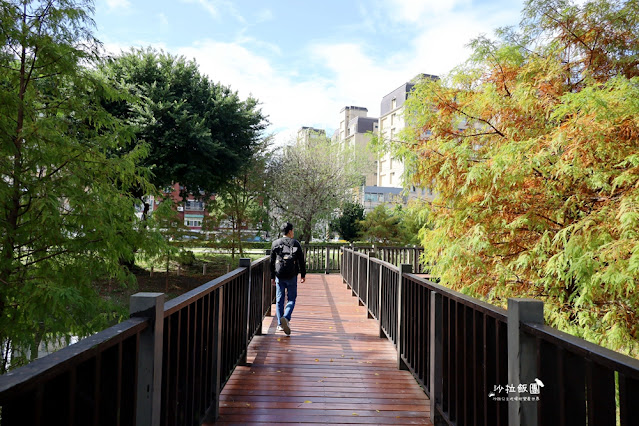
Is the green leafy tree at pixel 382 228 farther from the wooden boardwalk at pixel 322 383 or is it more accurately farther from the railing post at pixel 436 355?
the railing post at pixel 436 355

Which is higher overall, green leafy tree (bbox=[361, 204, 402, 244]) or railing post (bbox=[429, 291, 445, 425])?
green leafy tree (bbox=[361, 204, 402, 244])

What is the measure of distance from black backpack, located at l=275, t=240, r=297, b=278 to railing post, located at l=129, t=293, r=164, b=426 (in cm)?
415

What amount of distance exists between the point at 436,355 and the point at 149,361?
2.13 m

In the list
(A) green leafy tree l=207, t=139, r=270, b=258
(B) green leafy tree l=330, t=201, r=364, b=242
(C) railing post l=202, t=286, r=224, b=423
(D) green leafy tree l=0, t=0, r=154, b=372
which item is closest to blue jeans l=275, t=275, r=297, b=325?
Result: (D) green leafy tree l=0, t=0, r=154, b=372

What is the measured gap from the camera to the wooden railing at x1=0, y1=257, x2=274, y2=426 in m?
1.12

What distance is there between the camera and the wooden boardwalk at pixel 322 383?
11.0 ft

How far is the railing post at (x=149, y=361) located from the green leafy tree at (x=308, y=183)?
925 inches

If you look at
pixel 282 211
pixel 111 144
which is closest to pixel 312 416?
pixel 111 144

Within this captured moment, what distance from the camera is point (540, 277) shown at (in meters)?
5.25

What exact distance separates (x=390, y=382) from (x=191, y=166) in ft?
49.7

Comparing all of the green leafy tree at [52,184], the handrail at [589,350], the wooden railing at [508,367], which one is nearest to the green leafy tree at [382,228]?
the green leafy tree at [52,184]

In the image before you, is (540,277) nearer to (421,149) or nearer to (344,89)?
(421,149)

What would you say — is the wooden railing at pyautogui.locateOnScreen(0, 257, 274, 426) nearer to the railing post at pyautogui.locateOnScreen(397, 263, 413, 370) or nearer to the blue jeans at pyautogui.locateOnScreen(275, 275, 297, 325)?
the railing post at pyautogui.locateOnScreen(397, 263, 413, 370)

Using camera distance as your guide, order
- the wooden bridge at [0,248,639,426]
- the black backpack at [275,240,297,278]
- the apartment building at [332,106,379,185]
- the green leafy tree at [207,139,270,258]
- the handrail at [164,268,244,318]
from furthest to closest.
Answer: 1. the apartment building at [332,106,379,185]
2. the green leafy tree at [207,139,270,258]
3. the black backpack at [275,240,297,278]
4. the handrail at [164,268,244,318]
5. the wooden bridge at [0,248,639,426]
